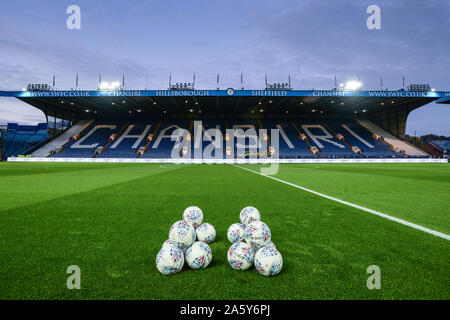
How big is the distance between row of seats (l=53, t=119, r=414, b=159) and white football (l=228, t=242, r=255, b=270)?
33.3 meters

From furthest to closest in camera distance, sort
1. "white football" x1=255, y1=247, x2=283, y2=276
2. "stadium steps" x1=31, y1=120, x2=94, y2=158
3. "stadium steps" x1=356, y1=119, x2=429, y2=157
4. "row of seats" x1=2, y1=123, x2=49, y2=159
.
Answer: "row of seats" x1=2, y1=123, x2=49, y2=159 < "stadium steps" x1=31, y1=120, x2=94, y2=158 < "stadium steps" x1=356, y1=119, x2=429, y2=157 < "white football" x1=255, y1=247, x2=283, y2=276

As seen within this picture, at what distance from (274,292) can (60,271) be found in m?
2.02

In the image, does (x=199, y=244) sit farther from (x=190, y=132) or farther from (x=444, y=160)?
(x=444, y=160)

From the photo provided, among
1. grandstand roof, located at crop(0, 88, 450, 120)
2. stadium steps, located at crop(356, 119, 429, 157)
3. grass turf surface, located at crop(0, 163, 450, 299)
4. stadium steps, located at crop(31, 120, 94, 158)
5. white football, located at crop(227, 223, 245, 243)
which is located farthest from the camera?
stadium steps, located at crop(31, 120, 94, 158)

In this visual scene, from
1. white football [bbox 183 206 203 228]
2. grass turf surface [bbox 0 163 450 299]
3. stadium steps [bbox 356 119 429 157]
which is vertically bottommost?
grass turf surface [bbox 0 163 450 299]

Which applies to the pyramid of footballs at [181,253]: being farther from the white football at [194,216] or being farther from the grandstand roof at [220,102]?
the grandstand roof at [220,102]

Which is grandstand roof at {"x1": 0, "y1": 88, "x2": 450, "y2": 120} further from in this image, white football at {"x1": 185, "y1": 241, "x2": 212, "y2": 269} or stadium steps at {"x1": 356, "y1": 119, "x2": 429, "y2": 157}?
white football at {"x1": 185, "y1": 241, "x2": 212, "y2": 269}

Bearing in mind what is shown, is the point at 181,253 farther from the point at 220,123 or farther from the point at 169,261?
the point at 220,123

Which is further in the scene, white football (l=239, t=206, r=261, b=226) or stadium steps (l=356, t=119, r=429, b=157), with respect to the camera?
stadium steps (l=356, t=119, r=429, b=157)

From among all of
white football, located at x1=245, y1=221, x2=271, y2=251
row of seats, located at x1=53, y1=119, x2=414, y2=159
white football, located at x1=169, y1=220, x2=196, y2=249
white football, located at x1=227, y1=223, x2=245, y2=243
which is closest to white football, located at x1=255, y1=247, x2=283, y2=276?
white football, located at x1=245, y1=221, x2=271, y2=251

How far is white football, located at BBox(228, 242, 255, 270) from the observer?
230cm

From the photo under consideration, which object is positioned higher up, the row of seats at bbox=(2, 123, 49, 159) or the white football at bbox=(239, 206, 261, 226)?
the row of seats at bbox=(2, 123, 49, 159)

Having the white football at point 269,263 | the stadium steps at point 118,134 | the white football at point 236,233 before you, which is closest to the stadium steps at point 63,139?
the stadium steps at point 118,134

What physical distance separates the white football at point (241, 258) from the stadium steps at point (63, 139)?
146ft
